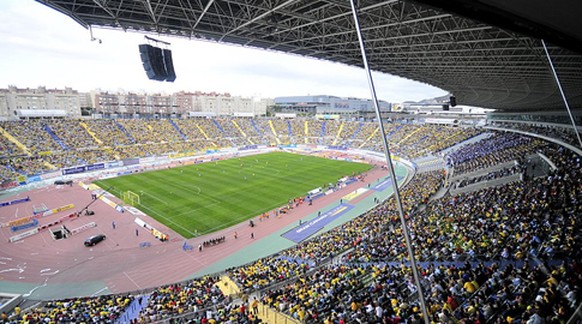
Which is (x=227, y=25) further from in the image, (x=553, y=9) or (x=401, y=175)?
(x=401, y=175)

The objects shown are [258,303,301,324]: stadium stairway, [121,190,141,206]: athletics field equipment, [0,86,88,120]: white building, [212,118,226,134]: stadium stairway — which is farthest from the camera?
[0,86,88,120]: white building

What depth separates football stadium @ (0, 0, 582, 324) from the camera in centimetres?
848

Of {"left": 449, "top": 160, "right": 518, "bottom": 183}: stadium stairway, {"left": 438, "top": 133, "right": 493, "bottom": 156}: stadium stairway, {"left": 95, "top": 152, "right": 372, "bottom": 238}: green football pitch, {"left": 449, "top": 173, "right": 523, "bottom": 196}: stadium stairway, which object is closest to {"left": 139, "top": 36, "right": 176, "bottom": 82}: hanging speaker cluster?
{"left": 95, "top": 152, "right": 372, "bottom": 238}: green football pitch

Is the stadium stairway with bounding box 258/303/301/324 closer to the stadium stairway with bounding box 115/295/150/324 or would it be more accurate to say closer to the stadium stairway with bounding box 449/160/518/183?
the stadium stairway with bounding box 115/295/150/324

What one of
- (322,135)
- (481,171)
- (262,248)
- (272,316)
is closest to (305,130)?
(322,135)

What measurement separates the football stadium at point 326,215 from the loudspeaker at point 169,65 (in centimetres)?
126

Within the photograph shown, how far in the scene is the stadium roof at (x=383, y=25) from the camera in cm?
438

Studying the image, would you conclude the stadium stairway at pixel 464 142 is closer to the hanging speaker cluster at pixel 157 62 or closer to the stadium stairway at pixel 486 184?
the stadium stairway at pixel 486 184

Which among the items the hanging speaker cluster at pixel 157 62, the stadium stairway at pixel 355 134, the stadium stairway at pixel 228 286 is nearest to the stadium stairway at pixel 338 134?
the stadium stairway at pixel 355 134

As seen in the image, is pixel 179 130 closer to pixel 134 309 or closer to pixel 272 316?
pixel 134 309

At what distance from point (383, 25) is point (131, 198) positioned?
28980mm

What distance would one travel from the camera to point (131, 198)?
31.4m

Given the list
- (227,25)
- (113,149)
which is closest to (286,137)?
(113,149)

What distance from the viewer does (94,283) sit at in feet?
56.3
